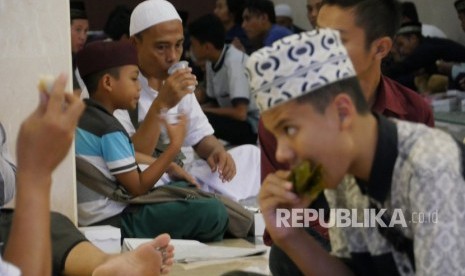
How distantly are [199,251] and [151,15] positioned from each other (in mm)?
1318

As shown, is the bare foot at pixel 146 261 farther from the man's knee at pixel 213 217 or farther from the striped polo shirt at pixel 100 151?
the man's knee at pixel 213 217

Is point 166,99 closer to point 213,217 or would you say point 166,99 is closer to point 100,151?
point 100,151

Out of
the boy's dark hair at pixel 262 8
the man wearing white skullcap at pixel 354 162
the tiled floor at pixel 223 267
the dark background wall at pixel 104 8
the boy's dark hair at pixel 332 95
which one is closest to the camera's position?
the man wearing white skullcap at pixel 354 162

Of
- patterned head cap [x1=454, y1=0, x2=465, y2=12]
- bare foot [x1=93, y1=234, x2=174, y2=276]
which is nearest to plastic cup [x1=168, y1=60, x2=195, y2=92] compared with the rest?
bare foot [x1=93, y1=234, x2=174, y2=276]

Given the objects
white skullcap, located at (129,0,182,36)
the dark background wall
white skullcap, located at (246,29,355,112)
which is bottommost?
the dark background wall

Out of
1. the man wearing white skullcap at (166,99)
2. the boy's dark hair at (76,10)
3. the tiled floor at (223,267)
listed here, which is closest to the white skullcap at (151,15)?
the man wearing white skullcap at (166,99)

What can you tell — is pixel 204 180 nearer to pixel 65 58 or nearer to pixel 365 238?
pixel 65 58

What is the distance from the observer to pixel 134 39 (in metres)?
5.33

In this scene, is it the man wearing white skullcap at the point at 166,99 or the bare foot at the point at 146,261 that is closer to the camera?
the bare foot at the point at 146,261

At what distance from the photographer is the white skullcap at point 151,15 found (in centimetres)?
523

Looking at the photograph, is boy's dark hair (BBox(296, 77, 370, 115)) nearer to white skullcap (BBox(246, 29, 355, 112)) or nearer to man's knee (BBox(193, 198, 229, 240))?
white skullcap (BBox(246, 29, 355, 112))

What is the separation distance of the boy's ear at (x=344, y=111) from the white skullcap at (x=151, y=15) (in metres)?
2.76

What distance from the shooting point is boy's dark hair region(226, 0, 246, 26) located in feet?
31.5

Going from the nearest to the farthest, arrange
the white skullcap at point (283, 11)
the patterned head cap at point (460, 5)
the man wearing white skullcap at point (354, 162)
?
the man wearing white skullcap at point (354, 162), the patterned head cap at point (460, 5), the white skullcap at point (283, 11)
